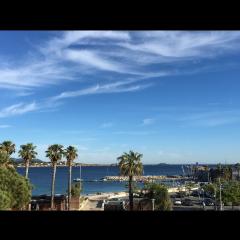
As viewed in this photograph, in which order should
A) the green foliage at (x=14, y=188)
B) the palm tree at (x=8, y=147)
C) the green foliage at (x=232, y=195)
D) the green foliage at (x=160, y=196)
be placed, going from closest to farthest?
1. the green foliage at (x=14, y=188)
2. the palm tree at (x=8, y=147)
3. the green foliage at (x=160, y=196)
4. the green foliage at (x=232, y=195)

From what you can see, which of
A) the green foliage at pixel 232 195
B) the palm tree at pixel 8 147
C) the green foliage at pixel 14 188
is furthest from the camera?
the green foliage at pixel 232 195

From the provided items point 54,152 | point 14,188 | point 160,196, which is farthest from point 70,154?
point 14,188

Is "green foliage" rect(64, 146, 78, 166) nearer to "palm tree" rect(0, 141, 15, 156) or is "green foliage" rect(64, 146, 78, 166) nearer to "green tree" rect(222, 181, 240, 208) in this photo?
"palm tree" rect(0, 141, 15, 156)

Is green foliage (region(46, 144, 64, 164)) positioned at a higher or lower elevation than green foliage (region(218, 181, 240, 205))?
higher

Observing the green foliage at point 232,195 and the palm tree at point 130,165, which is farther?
the green foliage at point 232,195

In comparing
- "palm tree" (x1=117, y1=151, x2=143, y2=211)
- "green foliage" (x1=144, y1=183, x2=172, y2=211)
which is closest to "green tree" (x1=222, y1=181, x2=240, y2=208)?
"green foliage" (x1=144, y1=183, x2=172, y2=211)

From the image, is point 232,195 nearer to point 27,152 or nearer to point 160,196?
point 160,196

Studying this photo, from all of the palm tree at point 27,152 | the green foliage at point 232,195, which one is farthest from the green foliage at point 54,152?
the green foliage at point 232,195

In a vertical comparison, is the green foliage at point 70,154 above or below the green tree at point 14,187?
above

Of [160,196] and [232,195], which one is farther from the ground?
[232,195]

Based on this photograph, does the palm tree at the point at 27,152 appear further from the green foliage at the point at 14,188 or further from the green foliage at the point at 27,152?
the green foliage at the point at 14,188

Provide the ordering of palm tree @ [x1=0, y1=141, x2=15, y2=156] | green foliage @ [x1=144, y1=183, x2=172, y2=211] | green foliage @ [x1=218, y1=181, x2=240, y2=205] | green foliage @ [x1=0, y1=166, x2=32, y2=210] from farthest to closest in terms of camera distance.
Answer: green foliage @ [x1=218, y1=181, x2=240, y2=205] < green foliage @ [x1=144, y1=183, x2=172, y2=211] < palm tree @ [x1=0, y1=141, x2=15, y2=156] < green foliage @ [x1=0, y1=166, x2=32, y2=210]
